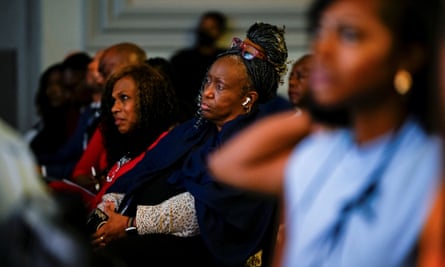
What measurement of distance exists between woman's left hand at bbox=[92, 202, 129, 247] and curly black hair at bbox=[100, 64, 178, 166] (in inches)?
16.6

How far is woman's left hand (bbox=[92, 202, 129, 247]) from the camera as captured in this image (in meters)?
3.97

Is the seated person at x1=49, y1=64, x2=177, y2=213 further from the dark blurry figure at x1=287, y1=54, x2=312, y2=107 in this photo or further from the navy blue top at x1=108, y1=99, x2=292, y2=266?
the dark blurry figure at x1=287, y1=54, x2=312, y2=107

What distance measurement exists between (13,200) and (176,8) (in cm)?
533

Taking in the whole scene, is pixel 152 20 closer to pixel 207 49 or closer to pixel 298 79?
pixel 207 49

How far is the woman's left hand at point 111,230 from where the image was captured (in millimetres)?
3971

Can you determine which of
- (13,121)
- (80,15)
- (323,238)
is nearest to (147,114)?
(323,238)

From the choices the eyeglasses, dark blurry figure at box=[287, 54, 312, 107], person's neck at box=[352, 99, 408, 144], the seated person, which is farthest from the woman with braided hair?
person's neck at box=[352, 99, 408, 144]

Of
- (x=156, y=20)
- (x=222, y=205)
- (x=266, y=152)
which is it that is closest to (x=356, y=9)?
(x=266, y=152)

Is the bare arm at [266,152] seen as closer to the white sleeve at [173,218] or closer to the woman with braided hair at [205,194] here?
the woman with braided hair at [205,194]

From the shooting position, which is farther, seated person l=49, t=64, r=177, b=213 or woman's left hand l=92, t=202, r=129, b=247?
seated person l=49, t=64, r=177, b=213

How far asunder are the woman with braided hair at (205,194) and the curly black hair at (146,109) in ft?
0.69

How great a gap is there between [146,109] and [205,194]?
2.51 ft

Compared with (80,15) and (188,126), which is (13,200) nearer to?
(188,126)

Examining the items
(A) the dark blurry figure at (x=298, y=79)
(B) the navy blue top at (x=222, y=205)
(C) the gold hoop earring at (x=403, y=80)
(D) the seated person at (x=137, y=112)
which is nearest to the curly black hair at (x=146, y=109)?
(D) the seated person at (x=137, y=112)
